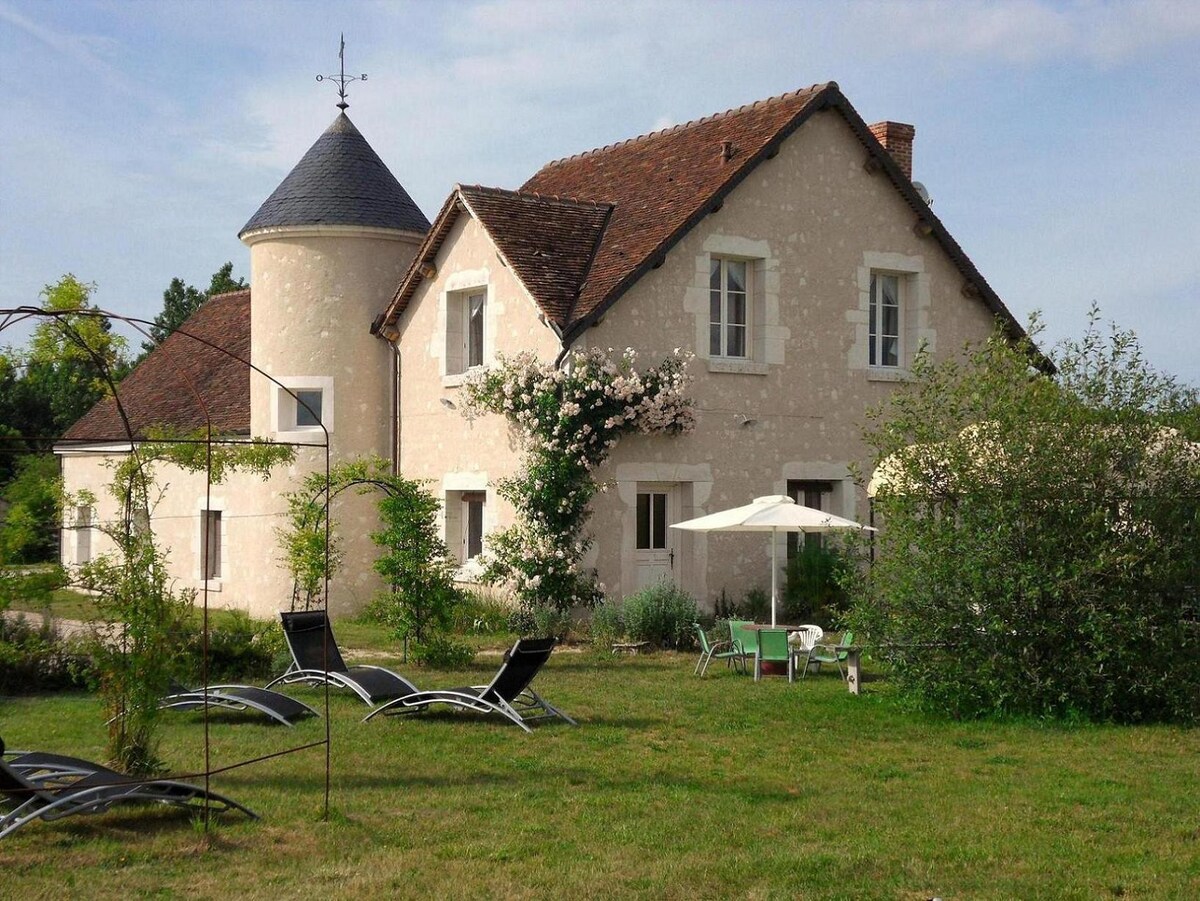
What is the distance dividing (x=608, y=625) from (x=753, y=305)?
523cm

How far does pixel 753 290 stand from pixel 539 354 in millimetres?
3348

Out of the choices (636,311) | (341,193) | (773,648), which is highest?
(341,193)

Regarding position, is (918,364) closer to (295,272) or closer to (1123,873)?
(1123,873)

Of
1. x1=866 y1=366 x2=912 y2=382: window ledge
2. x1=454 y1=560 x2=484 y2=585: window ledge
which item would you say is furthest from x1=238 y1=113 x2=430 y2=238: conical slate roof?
x1=866 y1=366 x2=912 y2=382: window ledge

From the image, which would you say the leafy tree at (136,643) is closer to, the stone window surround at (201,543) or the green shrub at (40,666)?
the green shrub at (40,666)

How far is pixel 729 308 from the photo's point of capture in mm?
19406

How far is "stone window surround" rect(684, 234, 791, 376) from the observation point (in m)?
18.8

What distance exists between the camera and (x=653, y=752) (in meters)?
10.2

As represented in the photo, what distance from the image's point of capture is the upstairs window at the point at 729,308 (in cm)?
1925

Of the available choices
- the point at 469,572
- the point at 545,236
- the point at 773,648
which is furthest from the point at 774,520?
the point at 545,236

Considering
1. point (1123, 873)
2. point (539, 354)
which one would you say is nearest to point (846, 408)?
point (539, 354)

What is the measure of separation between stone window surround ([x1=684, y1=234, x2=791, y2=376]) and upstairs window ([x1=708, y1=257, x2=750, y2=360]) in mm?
72

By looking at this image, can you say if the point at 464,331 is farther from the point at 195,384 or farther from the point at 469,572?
the point at 195,384

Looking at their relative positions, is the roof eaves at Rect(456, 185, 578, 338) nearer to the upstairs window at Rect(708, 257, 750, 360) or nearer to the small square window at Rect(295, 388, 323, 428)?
the upstairs window at Rect(708, 257, 750, 360)
